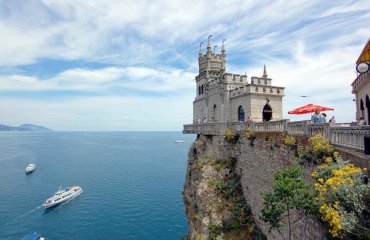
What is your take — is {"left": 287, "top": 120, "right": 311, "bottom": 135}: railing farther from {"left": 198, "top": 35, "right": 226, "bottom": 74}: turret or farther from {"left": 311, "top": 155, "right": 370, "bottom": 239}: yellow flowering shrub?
{"left": 198, "top": 35, "right": 226, "bottom": 74}: turret

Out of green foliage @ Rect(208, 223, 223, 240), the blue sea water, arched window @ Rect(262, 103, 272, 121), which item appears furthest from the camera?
the blue sea water

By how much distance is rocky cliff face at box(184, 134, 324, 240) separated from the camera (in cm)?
1584

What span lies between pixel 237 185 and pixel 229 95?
31.9 ft

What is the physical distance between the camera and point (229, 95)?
2672 centimetres

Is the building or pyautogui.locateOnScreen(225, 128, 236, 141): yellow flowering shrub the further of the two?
pyautogui.locateOnScreen(225, 128, 236, 141): yellow flowering shrub

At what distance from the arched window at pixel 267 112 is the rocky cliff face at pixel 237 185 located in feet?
14.4

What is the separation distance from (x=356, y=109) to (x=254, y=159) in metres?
10.1

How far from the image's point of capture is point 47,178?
7156 cm

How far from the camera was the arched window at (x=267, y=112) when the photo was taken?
23.8 metres

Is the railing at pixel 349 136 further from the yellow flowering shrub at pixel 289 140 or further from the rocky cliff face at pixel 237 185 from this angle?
the rocky cliff face at pixel 237 185

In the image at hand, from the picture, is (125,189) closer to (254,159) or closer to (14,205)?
(14,205)

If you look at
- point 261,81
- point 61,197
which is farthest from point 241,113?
point 61,197

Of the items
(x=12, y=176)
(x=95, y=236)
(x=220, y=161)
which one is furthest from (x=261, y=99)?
(x=12, y=176)

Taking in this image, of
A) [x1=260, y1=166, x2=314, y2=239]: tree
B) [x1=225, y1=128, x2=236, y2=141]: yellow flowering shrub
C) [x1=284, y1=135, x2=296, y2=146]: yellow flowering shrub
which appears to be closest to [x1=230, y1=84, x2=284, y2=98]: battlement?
[x1=225, y1=128, x2=236, y2=141]: yellow flowering shrub
